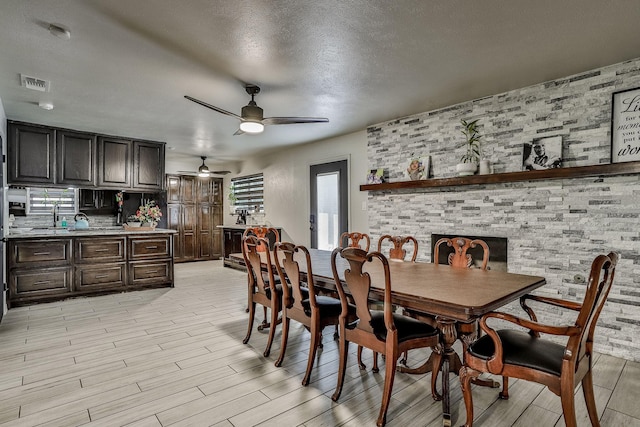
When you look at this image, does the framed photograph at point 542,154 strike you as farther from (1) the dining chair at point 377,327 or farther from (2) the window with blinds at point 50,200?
(2) the window with blinds at point 50,200

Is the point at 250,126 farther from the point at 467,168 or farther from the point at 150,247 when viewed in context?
the point at 150,247

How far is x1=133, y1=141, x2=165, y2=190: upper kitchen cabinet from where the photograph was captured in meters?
5.70

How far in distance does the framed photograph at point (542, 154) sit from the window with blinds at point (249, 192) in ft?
17.9

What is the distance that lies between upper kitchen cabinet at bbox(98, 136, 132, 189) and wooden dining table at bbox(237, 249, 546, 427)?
4446 mm

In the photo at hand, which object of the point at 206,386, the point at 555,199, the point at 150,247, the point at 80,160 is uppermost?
the point at 80,160

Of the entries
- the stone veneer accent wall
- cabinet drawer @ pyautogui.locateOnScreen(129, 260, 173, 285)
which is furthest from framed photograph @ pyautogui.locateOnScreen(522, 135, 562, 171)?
cabinet drawer @ pyautogui.locateOnScreen(129, 260, 173, 285)

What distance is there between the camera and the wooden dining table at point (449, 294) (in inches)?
67.5

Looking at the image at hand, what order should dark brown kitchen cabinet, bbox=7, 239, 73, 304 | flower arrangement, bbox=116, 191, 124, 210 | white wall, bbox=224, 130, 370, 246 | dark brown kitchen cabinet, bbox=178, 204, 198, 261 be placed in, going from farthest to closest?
dark brown kitchen cabinet, bbox=178, 204, 198, 261 → flower arrangement, bbox=116, 191, 124, 210 → white wall, bbox=224, 130, 370, 246 → dark brown kitchen cabinet, bbox=7, 239, 73, 304

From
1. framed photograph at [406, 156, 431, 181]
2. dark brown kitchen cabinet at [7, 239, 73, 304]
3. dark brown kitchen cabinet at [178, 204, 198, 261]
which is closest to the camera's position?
framed photograph at [406, 156, 431, 181]

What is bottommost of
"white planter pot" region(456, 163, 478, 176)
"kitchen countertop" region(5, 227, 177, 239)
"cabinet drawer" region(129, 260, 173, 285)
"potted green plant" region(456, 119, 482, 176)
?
"cabinet drawer" region(129, 260, 173, 285)

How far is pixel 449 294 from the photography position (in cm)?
188

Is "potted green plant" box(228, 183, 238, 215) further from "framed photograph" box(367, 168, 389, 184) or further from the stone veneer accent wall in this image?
the stone veneer accent wall

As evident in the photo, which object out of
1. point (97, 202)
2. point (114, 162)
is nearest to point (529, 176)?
point (114, 162)

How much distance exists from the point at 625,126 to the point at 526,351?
7.68ft
